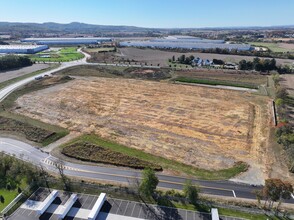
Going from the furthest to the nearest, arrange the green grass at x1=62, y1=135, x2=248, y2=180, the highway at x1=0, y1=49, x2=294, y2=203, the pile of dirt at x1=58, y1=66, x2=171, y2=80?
1. the pile of dirt at x1=58, y1=66, x2=171, y2=80
2. the green grass at x1=62, y1=135, x2=248, y2=180
3. the highway at x1=0, y1=49, x2=294, y2=203

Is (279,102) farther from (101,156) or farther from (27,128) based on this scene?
(27,128)

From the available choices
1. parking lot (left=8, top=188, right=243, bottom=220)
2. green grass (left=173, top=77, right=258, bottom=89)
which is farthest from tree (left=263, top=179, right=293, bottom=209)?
green grass (left=173, top=77, right=258, bottom=89)

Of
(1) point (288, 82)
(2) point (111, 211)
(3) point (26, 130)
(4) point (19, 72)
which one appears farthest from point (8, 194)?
(1) point (288, 82)

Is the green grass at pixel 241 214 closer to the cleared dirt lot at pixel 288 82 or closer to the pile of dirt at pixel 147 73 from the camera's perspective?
the cleared dirt lot at pixel 288 82

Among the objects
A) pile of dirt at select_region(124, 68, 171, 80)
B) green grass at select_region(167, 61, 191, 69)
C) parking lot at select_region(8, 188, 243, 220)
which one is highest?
green grass at select_region(167, 61, 191, 69)

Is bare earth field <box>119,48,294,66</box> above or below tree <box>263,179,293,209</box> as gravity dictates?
above

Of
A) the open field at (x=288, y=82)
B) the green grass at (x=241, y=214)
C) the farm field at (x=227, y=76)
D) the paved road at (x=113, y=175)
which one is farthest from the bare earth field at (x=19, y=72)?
the open field at (x=288, y=82)

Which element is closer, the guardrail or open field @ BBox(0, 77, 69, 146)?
the guardrail

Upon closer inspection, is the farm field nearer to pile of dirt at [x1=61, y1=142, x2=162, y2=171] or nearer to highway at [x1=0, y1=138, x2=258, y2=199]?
highway at [x1=0, y1=138, x2=258, y2=199]

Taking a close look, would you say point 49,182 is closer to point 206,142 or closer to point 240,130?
point 206,142
